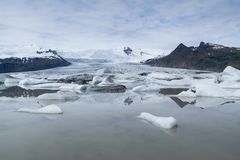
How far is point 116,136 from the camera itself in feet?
20.4

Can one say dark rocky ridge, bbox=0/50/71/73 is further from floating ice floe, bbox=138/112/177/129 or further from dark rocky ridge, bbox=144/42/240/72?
floating ice floe, bbox=138/112/177/129

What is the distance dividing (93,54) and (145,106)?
468ft

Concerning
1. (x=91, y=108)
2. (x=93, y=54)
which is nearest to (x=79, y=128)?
(x=91, y=108)

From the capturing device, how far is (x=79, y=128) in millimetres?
6934

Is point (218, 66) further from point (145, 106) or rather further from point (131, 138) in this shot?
point (131, 138)

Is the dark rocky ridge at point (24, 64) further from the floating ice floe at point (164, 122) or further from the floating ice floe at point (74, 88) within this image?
the floating ice floe at point (164, 122)

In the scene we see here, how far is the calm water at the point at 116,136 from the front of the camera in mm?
5121

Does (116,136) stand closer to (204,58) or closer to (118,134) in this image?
(118,134)

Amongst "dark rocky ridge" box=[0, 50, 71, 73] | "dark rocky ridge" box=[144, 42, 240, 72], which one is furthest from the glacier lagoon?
"dark rocky ridge" box=[144, 42, 240, 72]

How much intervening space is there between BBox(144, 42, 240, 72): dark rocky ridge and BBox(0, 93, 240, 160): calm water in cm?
4361

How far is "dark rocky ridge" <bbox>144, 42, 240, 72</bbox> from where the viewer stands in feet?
176

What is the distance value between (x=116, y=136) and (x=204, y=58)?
55.2 metres

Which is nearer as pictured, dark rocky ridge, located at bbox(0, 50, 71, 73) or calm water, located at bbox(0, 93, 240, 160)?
calm water, located at bbox(0, 93, 240, 160)

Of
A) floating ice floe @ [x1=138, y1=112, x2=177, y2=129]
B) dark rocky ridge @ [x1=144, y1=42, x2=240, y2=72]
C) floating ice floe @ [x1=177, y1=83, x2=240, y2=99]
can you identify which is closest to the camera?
floating ice floe @ [x1=138, y1=112, x2=177, y2=129]
